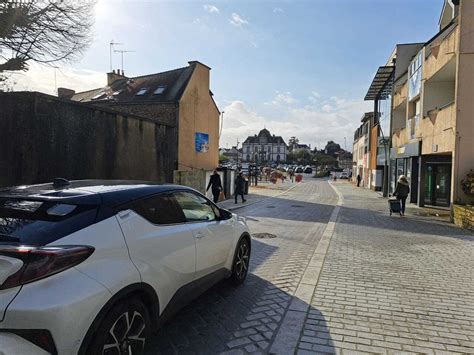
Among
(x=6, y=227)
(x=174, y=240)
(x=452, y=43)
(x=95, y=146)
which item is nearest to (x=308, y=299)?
(x=174, y=240)

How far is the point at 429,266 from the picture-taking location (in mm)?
6875

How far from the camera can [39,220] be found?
273 cm

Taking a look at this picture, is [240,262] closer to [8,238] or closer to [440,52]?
[8,238]

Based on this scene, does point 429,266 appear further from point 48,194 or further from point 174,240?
point 48,194

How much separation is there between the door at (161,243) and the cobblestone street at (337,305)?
26.2 inches

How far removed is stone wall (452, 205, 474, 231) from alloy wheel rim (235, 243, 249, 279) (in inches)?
363

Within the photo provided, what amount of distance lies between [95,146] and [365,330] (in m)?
7.46

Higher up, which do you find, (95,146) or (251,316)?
(95,146)

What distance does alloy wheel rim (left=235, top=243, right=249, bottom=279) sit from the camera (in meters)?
5.30

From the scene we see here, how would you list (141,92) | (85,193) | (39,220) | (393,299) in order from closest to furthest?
1. (39,220)
2. (85,193)
3. (393,299)
4. (141,92)

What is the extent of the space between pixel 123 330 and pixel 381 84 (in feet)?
109

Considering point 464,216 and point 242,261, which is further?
point 464,216

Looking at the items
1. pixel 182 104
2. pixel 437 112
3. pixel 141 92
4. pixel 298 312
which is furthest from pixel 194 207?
pixel 141 92

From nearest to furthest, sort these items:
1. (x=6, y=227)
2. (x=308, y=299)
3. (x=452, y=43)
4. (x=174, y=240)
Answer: (x=6, y=227) → (x=174, y=240) → (x=308, y=299) → (x=452, y=43)
